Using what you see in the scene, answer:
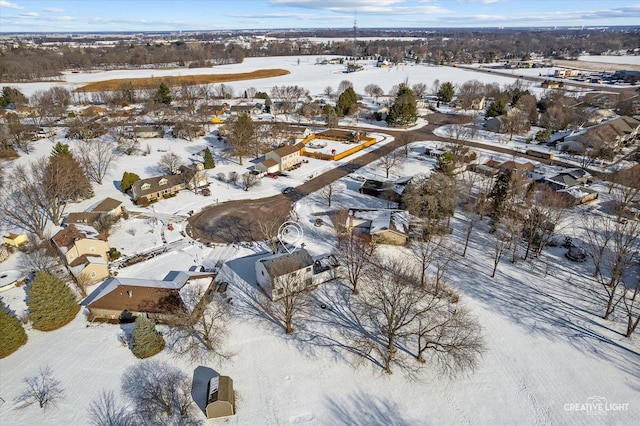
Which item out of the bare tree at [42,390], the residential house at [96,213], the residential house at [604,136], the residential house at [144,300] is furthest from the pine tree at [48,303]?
the residential house at [604,136]

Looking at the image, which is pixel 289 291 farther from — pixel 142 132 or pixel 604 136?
pixel 604 136

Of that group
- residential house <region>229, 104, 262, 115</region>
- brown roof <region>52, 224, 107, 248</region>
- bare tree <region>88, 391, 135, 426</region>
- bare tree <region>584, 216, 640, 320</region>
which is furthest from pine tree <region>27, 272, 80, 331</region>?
residential house <region>229, 104, 262, 115</region>

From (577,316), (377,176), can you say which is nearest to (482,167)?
(377,176)

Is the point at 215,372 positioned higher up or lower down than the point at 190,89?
lower down

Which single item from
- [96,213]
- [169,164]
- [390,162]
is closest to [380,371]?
[96,213]

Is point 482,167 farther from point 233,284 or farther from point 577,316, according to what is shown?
point 233,284

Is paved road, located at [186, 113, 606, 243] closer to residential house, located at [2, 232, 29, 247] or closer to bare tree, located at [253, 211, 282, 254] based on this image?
bare tree, located at [253, 211, 282, 254]

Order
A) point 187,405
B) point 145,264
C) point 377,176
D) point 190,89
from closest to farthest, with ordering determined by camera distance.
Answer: point 187,405 → point 145,264 → point 377,176 → point 190,89
